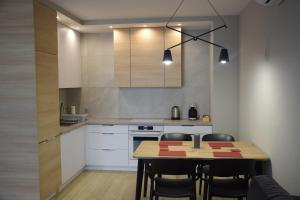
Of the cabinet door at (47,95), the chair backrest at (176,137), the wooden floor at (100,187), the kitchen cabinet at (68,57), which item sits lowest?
the wooden floor at (100,187)

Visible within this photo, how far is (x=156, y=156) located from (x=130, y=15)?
249cm

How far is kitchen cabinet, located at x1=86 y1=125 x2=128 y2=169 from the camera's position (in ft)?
16.8

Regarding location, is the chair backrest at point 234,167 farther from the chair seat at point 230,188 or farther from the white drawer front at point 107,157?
the white drawer front at point 107,157

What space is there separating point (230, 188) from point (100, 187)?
208 cm

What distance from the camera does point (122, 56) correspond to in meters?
5.30

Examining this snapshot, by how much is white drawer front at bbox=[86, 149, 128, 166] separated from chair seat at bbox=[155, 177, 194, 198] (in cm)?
191

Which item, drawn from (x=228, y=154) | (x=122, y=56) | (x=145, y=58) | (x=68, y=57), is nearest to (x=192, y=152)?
(x=228, y=154)

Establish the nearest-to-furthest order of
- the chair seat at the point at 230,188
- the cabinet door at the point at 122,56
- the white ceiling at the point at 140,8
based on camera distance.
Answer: the chair seat at the point at 230,188 → the white ceiling at the point at 140,8 → the cabinet door at the point at 122,56

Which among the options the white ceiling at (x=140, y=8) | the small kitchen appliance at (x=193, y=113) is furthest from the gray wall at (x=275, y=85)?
the small kitchen appliance at (x=193, y=113)

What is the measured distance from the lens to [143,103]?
5.67 metres

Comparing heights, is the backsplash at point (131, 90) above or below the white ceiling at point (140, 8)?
below

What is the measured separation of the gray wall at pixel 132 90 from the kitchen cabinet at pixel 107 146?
64 centimetres

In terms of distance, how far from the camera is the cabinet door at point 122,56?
208 inches

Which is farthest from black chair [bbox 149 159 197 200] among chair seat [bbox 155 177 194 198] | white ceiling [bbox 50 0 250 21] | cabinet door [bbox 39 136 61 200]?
white ceiling [bbox 50 0 250 21]
